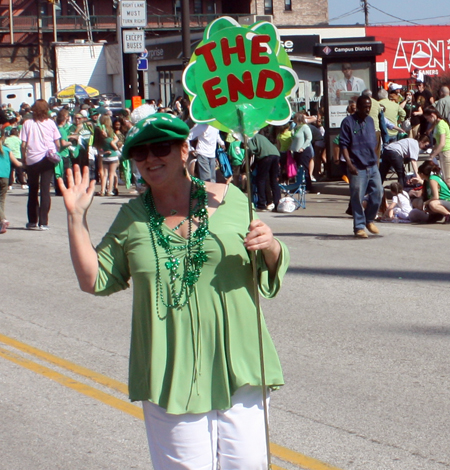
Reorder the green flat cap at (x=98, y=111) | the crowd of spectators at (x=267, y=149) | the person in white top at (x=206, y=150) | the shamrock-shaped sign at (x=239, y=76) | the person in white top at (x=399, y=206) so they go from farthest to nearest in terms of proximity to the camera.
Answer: the green flat cap at (x=98, y=111), the person in white top at (x=206, y=150), the person in white top at (x=399, y=206), the crowd of spectators at (x=267, y=149), the shamrock-shaped sign at (x=239, y=76)

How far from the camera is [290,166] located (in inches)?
656

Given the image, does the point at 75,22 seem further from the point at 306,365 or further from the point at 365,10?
the point at 306,365

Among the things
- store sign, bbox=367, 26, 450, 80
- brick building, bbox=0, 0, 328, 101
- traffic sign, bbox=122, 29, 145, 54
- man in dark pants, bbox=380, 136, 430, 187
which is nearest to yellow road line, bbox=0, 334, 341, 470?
man in dark pants, bbox=380, 136, 430, 187

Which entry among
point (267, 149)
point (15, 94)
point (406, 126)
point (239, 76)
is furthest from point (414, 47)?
point (239, 76)

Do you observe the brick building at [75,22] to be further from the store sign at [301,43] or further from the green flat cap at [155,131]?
the green flat cap at [155,131]

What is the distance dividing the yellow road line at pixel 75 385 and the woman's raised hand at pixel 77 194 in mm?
2258

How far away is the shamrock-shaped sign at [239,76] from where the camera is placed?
2854mm

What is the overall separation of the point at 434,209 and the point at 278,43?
981 centimetres

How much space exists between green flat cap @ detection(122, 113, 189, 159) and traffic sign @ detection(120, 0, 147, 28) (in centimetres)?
1824

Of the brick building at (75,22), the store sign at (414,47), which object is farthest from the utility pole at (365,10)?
the store sign at (414,47)

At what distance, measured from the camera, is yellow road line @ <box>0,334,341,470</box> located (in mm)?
4055

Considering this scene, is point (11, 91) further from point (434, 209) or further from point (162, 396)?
point (162, 396)

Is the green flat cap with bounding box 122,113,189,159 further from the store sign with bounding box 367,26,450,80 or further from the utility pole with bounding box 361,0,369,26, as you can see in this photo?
the utility pole with bounding box 361,0,369,26

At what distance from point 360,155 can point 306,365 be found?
5557mm
